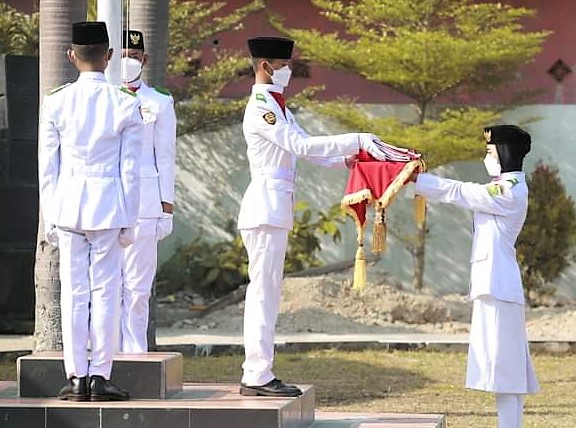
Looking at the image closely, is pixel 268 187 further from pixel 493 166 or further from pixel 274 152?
pixel 493 166

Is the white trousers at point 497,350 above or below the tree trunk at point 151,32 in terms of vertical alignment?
below

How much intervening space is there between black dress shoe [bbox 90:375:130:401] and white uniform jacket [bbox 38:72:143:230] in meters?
0.79

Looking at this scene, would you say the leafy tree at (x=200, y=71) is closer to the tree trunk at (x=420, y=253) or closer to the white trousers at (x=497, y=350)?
the tree trunk at (x=420, y=253)

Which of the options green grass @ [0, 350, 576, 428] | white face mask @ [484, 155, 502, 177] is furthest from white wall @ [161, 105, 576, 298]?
white face mask @ [484, 155, 502, 177]

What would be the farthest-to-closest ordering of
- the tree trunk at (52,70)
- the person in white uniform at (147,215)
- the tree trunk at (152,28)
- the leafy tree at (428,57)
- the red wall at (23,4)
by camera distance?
the red wall at (23,4) → the leafy tree at (428,57) → the tree trunk at (152,28) → the tree trunk at (52,70) → the person in white uniform at (147,215)

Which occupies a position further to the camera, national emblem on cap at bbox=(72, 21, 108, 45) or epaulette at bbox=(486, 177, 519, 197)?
epaulette at bbox=(486, 177, 519, 197)

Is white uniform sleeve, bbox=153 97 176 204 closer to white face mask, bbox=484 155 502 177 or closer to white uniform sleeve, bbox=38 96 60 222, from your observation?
white uniform sleeve, bbox=38 96 60 222

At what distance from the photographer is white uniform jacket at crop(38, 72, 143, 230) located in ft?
25.5

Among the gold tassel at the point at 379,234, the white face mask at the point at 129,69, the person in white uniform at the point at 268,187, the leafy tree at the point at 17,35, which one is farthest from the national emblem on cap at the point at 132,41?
the leafy tree at the point at 17,35

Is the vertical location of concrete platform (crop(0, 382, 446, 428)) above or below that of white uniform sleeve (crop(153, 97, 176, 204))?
below

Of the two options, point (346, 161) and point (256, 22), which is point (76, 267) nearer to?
point (346, 161)

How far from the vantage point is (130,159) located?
25.7 feet

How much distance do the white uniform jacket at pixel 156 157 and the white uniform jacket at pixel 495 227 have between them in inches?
66.5

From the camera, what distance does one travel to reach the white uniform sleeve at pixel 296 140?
8.12 m
